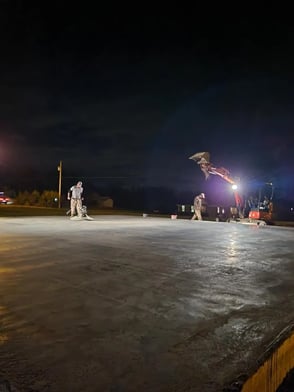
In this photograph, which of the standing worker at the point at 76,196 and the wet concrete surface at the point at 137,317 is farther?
the standing worker at the point at 76,196

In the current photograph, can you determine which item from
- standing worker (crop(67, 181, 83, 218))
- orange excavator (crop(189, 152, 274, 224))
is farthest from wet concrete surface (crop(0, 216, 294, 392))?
orange excavator (crop(189, 152, 274, 224))

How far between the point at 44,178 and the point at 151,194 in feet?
70.7

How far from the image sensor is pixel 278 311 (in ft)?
17.3

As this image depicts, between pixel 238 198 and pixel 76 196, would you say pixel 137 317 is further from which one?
pixel 238 198

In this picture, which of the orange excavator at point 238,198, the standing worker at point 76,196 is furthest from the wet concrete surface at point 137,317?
the orange excavator at point 238,198

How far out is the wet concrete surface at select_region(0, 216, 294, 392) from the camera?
133 inches

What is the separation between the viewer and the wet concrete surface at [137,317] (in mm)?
3389

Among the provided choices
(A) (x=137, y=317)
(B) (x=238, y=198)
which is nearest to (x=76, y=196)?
(B) (x=238, y=198)

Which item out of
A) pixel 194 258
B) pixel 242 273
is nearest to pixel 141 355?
pixel 242 273

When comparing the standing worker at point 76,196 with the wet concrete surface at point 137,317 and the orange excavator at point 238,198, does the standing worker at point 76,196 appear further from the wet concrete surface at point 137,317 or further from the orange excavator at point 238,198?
the wet concrete surface at point 137,317

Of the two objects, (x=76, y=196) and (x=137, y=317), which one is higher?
(x=76, y=196)

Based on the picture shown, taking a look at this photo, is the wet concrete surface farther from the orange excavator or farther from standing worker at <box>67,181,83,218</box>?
the orange excavator

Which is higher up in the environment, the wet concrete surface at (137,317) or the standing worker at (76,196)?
the standing worker at (76,196)

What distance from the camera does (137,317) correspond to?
485 centimetres
